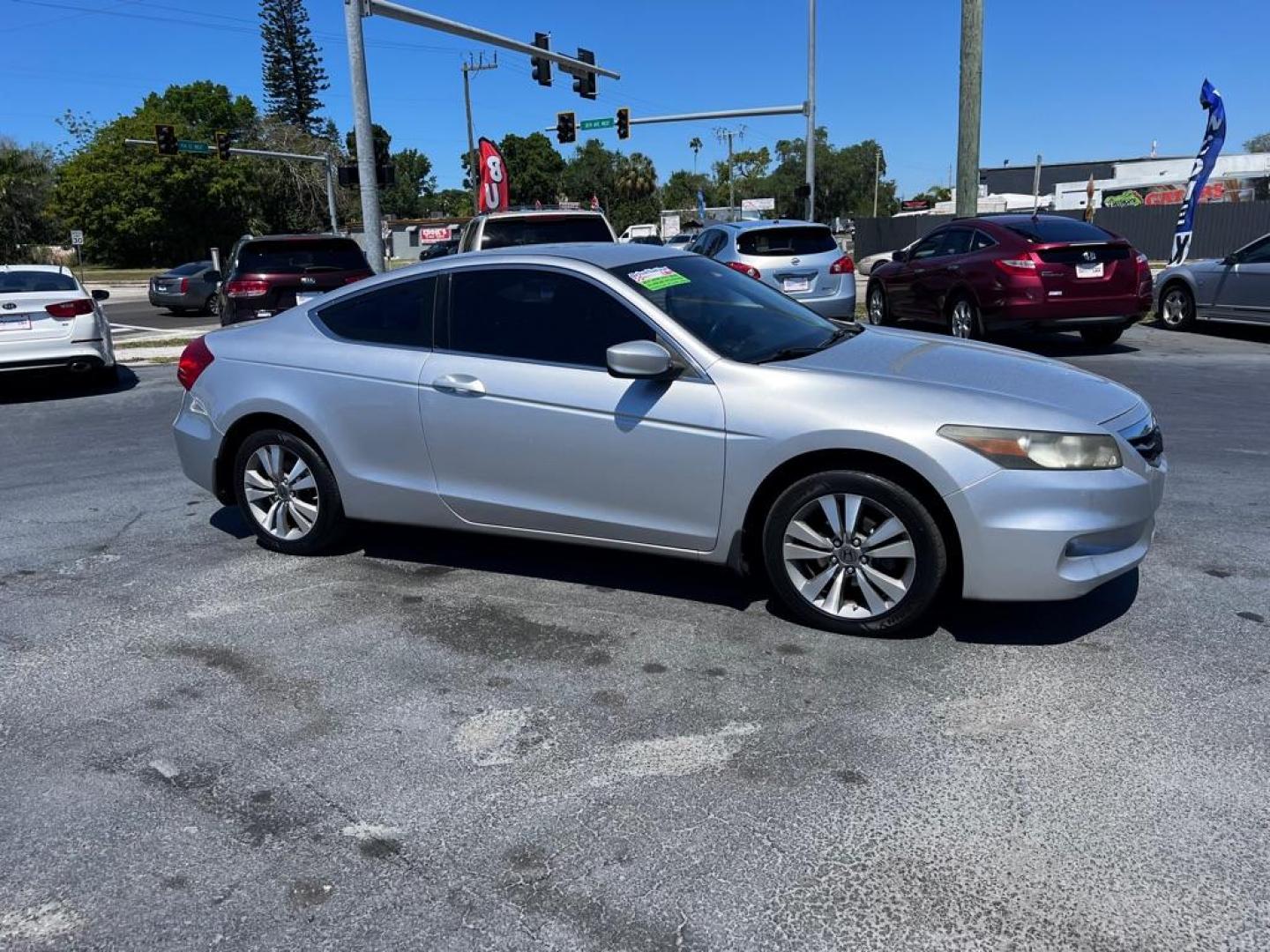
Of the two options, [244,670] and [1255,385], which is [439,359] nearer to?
[244,670]

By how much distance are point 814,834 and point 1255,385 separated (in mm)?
9384

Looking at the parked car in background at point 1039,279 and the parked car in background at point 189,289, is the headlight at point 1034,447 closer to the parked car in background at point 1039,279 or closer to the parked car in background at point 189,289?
the parked car in background at point 1039,279

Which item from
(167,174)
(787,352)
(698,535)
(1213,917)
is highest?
(167,174)

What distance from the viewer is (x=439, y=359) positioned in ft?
15.9

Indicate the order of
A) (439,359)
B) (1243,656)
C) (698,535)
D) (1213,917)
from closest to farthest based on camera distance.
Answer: (1213,917), (1243,656), (698,535), (439,359)

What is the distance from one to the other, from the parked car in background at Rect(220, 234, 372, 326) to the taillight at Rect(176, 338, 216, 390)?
681 cm

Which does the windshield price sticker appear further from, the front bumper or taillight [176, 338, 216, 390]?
taillight [176, 338, 216, 390]

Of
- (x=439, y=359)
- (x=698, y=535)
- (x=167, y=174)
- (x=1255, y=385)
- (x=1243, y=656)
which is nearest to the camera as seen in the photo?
(x=1243, y=656)

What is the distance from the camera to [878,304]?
49.2ft

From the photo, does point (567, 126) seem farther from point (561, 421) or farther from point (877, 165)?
point (877, 165)

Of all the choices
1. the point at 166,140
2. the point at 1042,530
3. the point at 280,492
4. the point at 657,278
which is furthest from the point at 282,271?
the point at 166,140

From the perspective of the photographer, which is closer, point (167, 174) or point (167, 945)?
point (167, 945)

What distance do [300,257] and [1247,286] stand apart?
39.1 feet

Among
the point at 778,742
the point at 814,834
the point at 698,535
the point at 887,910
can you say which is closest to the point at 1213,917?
the point at 887,910
